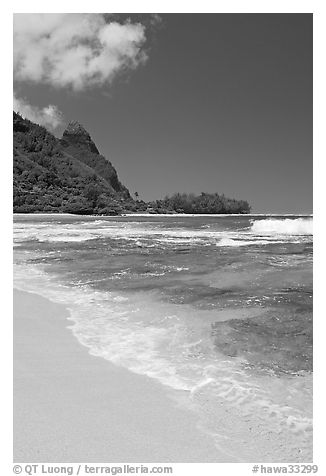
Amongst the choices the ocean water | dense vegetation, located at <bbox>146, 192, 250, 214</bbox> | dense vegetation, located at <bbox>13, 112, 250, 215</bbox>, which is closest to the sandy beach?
the ocean water

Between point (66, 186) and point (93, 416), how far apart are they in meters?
137

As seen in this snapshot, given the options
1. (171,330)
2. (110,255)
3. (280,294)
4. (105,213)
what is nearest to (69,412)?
(171,330)

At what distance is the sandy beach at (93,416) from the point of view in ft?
9.91

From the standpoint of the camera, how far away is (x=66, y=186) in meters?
135

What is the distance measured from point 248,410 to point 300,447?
0.55 m

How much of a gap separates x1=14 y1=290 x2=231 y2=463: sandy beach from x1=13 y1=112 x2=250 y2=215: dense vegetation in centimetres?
9319

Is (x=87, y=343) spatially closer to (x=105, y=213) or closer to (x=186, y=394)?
(x=186, y=394)

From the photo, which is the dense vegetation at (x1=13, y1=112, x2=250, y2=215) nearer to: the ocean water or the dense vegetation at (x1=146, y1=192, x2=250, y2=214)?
the dense vegetation at (x1=146, y1=192, x2=250, y2=214)

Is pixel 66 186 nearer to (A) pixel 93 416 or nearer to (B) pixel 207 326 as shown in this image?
(B) pixel 207 326

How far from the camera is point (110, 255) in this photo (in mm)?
14938

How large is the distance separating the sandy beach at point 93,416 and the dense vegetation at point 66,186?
306ft

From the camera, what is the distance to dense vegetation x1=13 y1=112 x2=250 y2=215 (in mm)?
103500

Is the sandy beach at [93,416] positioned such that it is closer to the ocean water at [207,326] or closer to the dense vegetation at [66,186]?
the ocean water at [207,326]

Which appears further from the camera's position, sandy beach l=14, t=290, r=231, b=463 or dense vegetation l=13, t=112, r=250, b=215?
dense vegetation l=13, t=112, r=250, b=215
